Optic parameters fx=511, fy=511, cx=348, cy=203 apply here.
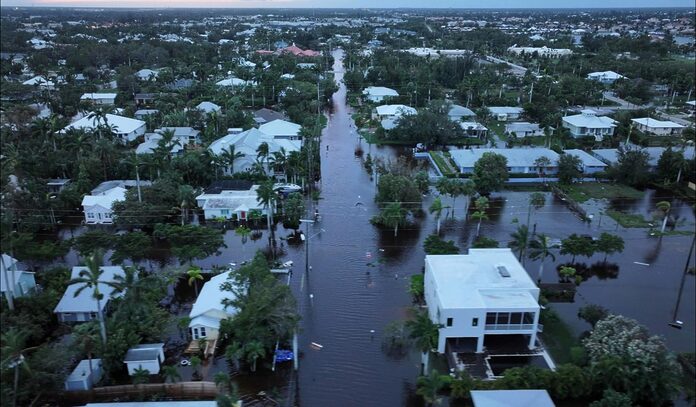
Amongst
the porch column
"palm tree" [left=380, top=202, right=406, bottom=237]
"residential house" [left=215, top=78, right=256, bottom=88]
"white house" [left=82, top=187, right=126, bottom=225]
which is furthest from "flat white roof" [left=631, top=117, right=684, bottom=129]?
"white house" [left=82, top=187, right=126, bottom=225]

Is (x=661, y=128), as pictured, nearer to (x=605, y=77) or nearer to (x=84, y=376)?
(x=605, y=77)

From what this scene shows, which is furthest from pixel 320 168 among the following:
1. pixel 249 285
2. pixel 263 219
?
pixel 249 285

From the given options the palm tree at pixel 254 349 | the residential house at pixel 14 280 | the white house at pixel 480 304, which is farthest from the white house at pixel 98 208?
the white house at pixel 480 304

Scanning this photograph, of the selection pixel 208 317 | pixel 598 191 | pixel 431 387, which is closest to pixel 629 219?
pixel 598 191

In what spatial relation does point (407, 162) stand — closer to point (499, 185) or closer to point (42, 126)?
point (499, 185)

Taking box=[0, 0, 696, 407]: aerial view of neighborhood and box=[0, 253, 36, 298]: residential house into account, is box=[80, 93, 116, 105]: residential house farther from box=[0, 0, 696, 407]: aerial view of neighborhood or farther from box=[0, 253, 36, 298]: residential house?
box=[0, 253, 36, 298]: residential house

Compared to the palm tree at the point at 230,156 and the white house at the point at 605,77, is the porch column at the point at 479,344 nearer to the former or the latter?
the palm tree at the point at 230,156

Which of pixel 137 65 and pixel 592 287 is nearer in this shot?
pixel 592 287
